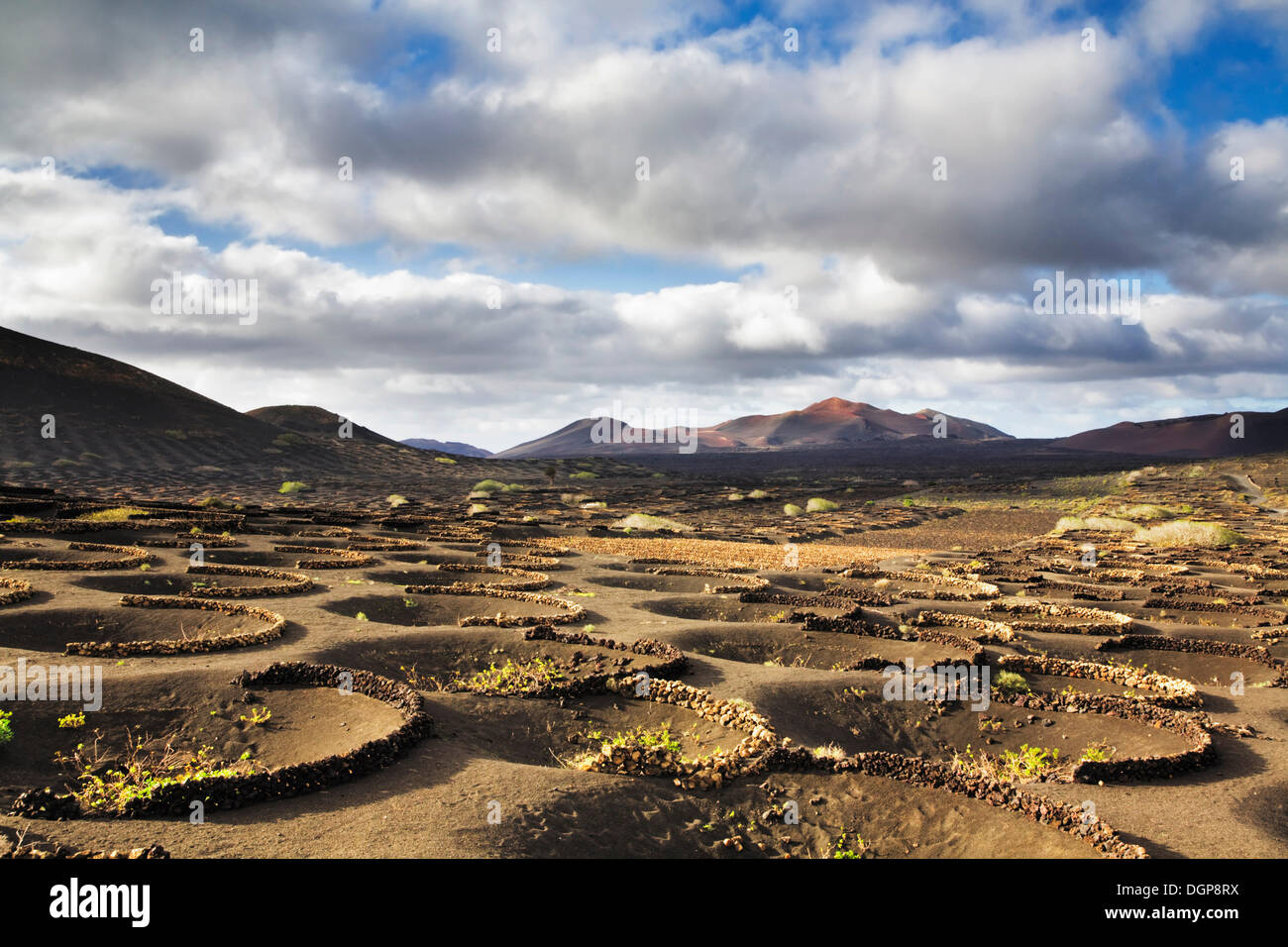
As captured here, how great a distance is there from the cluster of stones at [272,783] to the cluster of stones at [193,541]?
1861 cm

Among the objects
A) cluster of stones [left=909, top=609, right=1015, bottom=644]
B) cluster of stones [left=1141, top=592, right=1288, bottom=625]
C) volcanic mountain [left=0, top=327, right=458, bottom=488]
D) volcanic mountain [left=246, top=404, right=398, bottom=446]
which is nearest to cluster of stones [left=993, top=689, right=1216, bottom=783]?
cluster of stones [left=909, top=609, right=1015, bottom=644]

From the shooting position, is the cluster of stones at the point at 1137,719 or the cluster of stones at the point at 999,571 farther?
the cluster of stones at the point at 999,571

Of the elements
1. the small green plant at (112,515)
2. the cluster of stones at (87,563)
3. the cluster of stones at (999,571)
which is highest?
the small green plant at (112,515)

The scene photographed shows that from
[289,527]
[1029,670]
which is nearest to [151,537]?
[289,527]

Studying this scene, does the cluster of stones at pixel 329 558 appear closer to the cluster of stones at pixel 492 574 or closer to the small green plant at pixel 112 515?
the cluster of stones at pixel 492 574

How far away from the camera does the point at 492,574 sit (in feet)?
80.8

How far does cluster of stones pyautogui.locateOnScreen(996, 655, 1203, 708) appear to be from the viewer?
12.8 m

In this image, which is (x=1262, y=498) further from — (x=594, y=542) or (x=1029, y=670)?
(x=1029, y=670)

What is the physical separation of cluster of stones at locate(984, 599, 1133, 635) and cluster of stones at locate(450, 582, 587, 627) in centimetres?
1109

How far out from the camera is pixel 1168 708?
40.9 ft

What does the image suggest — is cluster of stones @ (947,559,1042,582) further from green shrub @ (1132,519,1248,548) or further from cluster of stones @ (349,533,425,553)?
cluster of stones @ (349,533,425,553)

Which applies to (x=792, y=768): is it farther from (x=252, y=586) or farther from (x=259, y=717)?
(x=252, y=586)

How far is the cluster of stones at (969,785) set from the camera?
7.54 meters

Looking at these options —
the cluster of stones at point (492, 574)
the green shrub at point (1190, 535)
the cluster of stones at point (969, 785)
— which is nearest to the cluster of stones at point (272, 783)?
the cluster of stones at point (969, 785)
